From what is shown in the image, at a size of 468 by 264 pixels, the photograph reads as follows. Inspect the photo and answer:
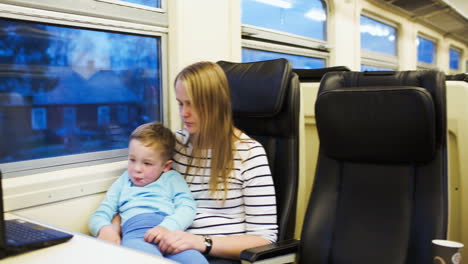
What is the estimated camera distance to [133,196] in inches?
55.9

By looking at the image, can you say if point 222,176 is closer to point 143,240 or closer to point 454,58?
point 143,240

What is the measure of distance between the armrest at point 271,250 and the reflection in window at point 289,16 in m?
1.77

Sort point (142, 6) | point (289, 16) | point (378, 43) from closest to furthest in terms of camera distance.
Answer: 1. point (142, 6)
2. point (289, 16)
3. point (378, 43)

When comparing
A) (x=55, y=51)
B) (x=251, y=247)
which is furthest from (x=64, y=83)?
(x=251, y=247)

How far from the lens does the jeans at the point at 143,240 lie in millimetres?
1226

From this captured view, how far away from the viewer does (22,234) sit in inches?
41.0

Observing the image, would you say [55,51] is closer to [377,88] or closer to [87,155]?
[87,155]

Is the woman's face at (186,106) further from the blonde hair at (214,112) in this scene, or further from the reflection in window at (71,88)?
the reflection in window at (71,88)

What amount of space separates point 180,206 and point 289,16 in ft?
8.02

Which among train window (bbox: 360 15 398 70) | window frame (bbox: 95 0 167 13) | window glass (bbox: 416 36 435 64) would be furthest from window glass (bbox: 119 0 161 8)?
window glass (bbox: 416 36 435 64)

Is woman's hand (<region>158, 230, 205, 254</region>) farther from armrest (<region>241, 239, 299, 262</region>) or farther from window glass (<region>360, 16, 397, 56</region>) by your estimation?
window glass (<region>360, 16, 397, 56</region>)

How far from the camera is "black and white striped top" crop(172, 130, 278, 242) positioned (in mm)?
1343

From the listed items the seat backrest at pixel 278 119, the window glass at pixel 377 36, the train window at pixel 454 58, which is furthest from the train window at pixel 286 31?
the train window at pixel 454 58

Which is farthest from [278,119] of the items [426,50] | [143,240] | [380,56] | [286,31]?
[426,50]
